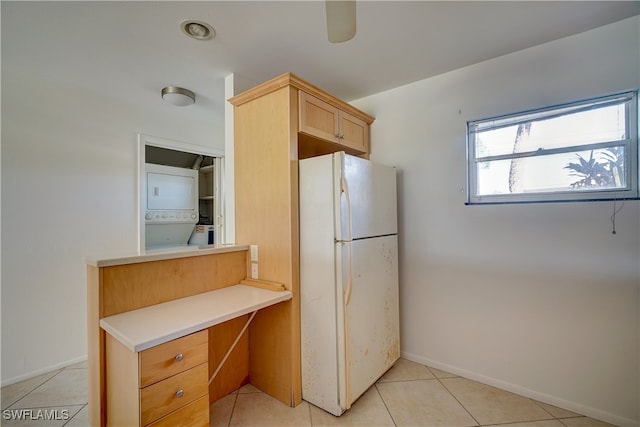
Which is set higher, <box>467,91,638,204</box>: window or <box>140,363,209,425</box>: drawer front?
<box>467,91,638,204</box>: window

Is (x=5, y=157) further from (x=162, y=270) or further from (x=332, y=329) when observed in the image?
(x=332, y=329)

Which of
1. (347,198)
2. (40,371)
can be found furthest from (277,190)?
(40,371)

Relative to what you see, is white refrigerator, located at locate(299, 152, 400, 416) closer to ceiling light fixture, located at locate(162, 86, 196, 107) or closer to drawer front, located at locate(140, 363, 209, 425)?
drawer front, located at locate(140, 363, 209, 425)

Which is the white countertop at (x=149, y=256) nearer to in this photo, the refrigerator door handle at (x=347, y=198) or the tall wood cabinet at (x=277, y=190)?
the tall wood cabinet at (x=277, y=190)

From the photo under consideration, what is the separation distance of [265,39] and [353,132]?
3.20 ft

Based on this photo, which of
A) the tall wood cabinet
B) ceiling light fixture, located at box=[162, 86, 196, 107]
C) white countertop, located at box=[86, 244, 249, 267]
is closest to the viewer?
white countertop, located at box=[86, 244, 249, 267]

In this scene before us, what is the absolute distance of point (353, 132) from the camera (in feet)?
7.97

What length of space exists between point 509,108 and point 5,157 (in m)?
3.73

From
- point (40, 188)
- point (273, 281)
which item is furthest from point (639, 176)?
point (40, 188)

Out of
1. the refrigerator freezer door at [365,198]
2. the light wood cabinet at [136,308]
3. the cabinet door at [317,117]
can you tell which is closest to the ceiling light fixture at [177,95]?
the cabinet door at [317,117]

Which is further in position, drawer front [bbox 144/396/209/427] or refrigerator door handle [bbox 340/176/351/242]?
refrigerator door handle [bbox 340/176/351/242]

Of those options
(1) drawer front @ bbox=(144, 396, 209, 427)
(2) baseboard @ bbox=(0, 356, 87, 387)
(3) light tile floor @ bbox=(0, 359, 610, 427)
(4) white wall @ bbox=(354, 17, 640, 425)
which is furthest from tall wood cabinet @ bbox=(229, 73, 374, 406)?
(2) baseboard @ bbox=(0, 356, 87, 387)

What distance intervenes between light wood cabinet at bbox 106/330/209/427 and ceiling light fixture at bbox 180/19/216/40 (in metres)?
1.73

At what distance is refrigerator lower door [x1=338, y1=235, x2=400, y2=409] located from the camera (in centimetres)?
176
